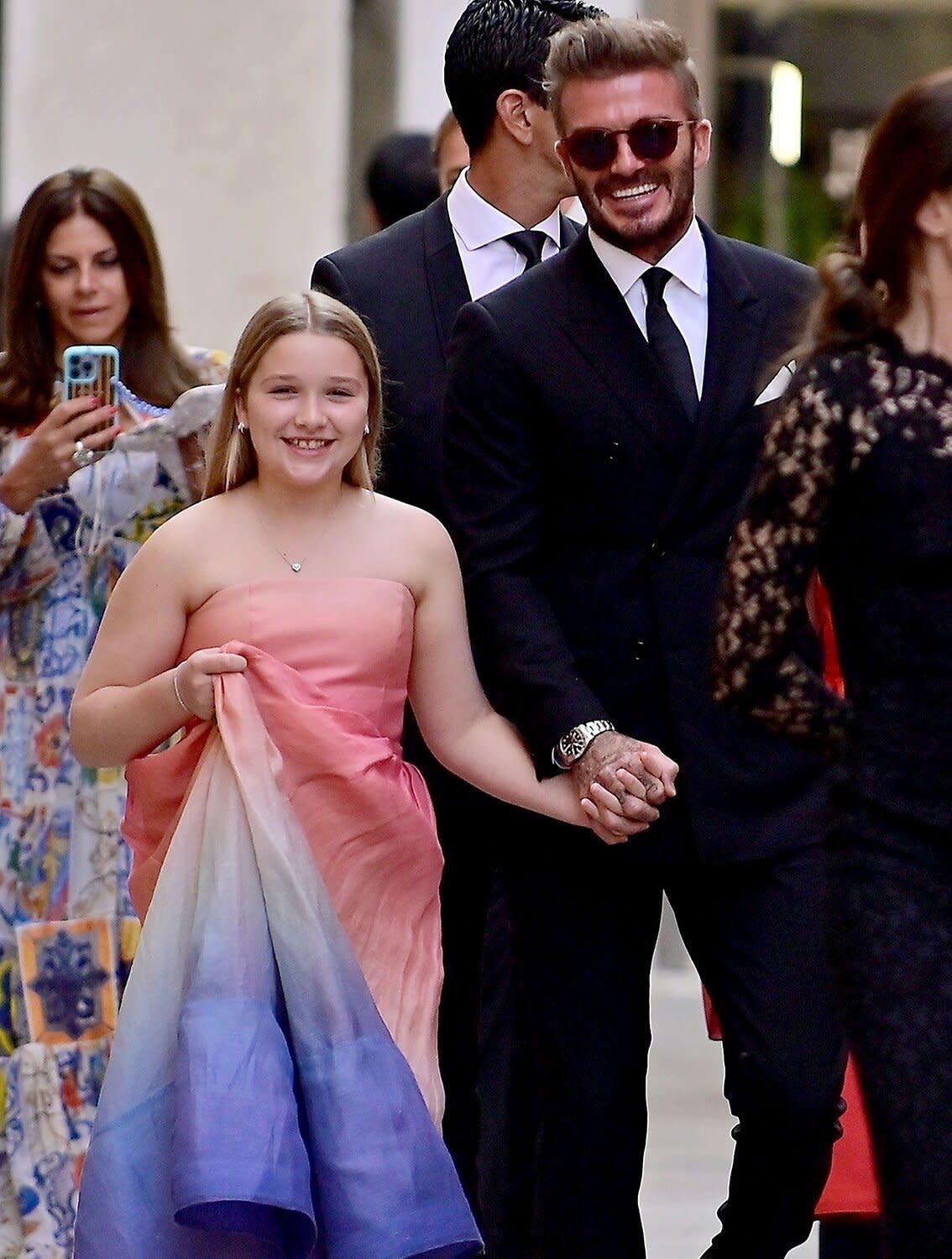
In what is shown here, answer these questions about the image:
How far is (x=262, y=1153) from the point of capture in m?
4.04

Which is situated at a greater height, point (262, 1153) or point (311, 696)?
point (311, 696)

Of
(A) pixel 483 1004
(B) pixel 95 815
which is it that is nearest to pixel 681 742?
(A) pixel 483 1004

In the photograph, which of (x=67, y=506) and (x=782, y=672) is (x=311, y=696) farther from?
(x=67, y=506)

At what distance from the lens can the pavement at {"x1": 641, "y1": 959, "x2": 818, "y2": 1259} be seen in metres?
6.08

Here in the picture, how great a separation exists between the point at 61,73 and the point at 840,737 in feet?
20.9

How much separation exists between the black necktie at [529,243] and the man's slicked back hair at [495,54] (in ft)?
0.66

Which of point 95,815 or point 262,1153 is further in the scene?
point 95,815

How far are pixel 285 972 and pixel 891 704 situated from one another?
1.10 m

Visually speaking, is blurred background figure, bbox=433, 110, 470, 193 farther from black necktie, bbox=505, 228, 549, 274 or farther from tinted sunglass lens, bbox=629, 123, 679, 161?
tinted sunglass lens, bbox=629, 123, 679, 161

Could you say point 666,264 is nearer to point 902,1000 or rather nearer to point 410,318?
point 410,318

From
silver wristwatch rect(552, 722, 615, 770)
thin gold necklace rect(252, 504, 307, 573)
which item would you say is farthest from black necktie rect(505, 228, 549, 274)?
silver wristwatch rect(552, 722, 615, 770)

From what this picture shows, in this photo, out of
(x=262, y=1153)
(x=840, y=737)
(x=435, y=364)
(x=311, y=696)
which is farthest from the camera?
(x=435, y=364)

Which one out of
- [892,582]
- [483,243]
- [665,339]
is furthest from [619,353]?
[892,582]

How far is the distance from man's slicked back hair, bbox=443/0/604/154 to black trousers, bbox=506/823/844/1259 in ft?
4.79
